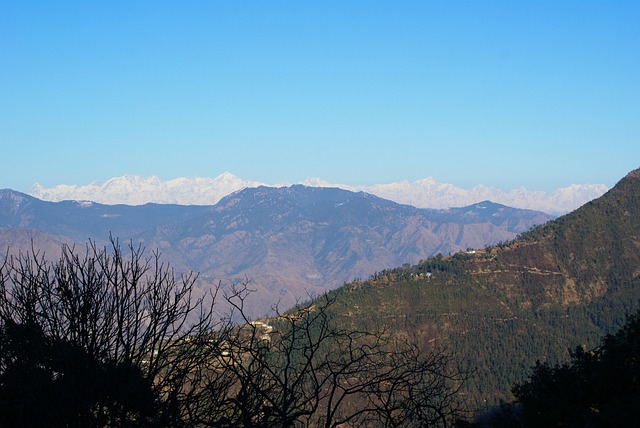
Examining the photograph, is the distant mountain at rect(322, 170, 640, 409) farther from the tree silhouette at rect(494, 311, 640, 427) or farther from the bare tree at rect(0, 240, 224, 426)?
the bare tree at rect(0, 240, 224, 426)

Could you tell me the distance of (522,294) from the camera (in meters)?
151

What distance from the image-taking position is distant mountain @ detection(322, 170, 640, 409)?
119 meters

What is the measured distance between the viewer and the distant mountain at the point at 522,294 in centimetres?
11906

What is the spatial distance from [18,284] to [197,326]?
374cm

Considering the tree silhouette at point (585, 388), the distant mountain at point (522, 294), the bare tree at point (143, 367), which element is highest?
the bare tree at point (143, 367)

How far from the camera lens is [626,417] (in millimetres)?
14828

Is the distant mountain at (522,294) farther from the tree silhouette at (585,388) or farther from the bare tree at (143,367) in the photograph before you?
the bare tree at (143,367)

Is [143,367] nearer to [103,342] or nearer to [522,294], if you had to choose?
[103,342]

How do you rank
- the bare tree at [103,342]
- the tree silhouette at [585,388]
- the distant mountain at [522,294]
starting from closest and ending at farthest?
the bare tree at [103,342]
the tree silhouette at [585,388]
the distant mountain at [522,294]

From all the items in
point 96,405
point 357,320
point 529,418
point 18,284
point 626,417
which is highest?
point 18,284

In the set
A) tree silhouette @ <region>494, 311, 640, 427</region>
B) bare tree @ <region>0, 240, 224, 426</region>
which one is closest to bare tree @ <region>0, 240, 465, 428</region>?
bare tree @ <region>0, 240, 224, 426</region>

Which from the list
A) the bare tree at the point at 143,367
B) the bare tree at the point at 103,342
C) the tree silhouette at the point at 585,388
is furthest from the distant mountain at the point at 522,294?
the bare tree at the point at 143,367

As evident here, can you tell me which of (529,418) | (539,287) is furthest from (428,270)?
(529,418)

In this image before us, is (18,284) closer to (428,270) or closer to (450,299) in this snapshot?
(450,299)
